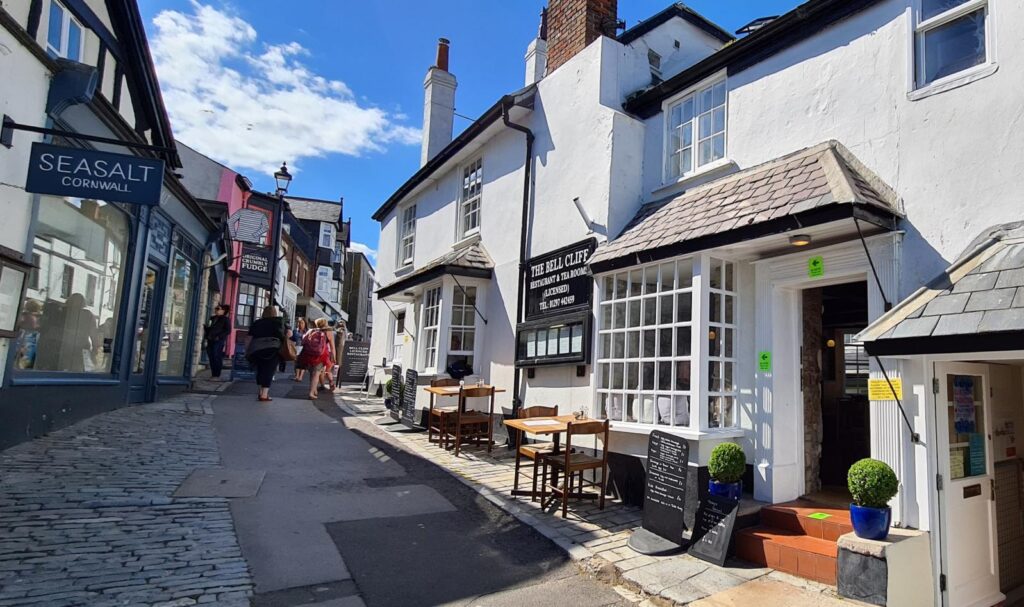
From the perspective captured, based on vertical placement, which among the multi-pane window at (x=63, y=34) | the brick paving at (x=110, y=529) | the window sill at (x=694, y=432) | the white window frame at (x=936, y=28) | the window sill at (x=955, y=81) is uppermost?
the multi-pane window at (x=63, y=34)

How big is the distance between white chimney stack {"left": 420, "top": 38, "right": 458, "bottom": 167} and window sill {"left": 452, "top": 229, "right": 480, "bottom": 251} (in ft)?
13.1

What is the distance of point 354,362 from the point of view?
18500mm

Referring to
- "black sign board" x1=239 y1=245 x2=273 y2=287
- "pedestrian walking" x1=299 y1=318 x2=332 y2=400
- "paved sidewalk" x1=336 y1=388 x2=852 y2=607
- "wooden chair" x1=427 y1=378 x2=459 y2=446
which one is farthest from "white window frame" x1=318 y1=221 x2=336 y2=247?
"paved sidewalk" x1=336 y1=388 x2=852 y2=607

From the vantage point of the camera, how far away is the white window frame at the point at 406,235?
14812mm

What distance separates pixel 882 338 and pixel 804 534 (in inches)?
78.3

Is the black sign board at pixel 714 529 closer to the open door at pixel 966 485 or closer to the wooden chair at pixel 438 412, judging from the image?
the open door at pixel 966 485

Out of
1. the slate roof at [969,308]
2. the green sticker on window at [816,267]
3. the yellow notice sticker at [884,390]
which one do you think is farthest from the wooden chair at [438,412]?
the slate roof at [969,308]

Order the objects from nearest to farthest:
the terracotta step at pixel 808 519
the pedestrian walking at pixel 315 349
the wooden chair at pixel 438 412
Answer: the terracotta step at pixel 808 519 → the wooden chair at pixel 438 412 → the pedestrian walking at pixel 315 349

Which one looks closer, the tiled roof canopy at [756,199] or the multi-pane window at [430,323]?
the tiled roof canopy at [756,199]

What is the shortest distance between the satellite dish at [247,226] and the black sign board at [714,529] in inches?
501

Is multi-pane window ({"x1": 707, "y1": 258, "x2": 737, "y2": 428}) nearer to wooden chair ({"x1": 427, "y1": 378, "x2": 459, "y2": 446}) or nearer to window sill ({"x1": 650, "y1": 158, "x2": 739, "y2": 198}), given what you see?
window sill ({"x1": 650, "y1": 158, "x2": 739, "y2": 198})

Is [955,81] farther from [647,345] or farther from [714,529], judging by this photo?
[714,529]

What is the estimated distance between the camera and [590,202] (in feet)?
25.6

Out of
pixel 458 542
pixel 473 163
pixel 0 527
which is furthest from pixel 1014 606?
pixel 473 163
